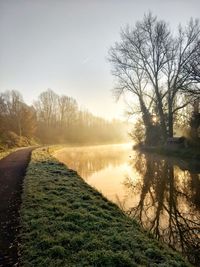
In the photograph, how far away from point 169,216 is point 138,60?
27712mm

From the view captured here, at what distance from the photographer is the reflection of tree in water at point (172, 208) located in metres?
7.62

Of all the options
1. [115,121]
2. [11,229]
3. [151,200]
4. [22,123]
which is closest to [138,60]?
[151,200]

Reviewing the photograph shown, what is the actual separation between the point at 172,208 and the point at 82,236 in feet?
15.3

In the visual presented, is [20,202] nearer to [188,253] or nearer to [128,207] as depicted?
[128,207]

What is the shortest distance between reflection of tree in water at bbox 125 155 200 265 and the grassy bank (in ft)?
2.36

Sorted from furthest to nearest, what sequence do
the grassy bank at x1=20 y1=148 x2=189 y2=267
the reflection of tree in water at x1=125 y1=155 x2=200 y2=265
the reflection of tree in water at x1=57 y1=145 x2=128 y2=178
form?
the reflection of tree in water at x1=57 y1=145 x2=128 y2=178, the reflection of tree in water at x1=125 y1=155 x2=200 y2=265, the grassy bank at x1=20 y1=148 x2=189 y2=267

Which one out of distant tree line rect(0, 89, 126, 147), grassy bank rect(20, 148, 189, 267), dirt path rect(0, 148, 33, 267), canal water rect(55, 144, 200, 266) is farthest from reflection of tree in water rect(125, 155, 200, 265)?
distant tree line rect(0, 89, 126, 147)

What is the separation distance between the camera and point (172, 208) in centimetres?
1054

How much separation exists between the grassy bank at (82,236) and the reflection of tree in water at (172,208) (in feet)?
2.36

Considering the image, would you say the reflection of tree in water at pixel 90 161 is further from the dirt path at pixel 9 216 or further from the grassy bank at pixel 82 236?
the grassy bank at pixel 82 236

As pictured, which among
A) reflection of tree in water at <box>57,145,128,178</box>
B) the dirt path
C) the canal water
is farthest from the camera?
reflection of tree in water at <box>57,145,128,178</box>

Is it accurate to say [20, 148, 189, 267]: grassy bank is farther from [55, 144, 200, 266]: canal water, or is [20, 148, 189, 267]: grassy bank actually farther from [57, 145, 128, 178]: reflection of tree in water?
[57, 145, 128, 178]: reflection of tree in water

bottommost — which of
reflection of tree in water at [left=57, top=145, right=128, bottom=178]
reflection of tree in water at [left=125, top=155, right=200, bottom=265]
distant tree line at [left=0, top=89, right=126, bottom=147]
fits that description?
reflection of tree in water at [left=125, top=155, right=200, bottom=265]

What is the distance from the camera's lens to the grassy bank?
5934 millimetres
